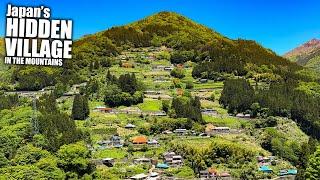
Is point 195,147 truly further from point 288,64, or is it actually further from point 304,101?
point 288,64

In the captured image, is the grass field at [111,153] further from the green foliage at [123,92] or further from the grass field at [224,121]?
the green foliage at [123,92]

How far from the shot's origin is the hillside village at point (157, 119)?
1897 inches

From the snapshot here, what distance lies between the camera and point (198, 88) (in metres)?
79.1

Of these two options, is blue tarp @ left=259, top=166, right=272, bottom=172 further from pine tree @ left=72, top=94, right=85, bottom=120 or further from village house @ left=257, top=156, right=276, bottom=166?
pine tree @ left=72, top=94, right=85, bottom=120

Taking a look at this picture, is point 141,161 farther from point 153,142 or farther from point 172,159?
point 153,142

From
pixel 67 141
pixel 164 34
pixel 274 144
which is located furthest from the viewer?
pixel 164 34

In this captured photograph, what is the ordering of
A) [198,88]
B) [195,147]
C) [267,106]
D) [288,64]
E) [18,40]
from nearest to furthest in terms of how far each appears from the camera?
[18,40] → [195,147] → [267,106] → [198,88] → [288,64]

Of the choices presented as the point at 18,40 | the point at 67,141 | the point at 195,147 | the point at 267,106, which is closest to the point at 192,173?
the point at 195,147

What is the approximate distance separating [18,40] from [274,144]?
3629cm

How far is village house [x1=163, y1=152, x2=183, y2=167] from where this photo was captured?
51.0 meters

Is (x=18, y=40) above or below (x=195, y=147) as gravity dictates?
above

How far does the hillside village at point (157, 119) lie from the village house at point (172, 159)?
9cm

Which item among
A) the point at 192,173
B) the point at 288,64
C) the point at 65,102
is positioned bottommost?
the point at 192,173

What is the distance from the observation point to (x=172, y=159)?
51.6m
